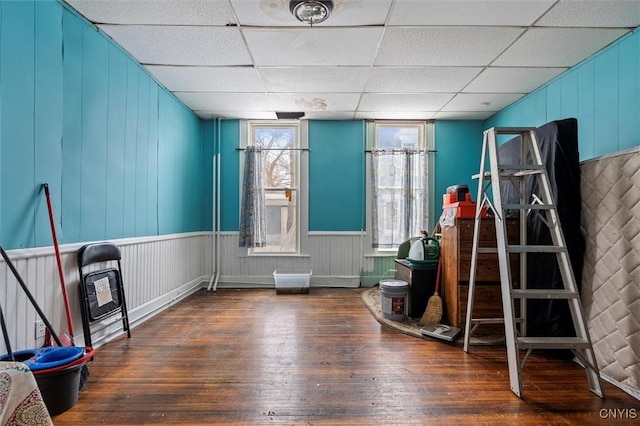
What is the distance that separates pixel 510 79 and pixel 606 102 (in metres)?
0.93

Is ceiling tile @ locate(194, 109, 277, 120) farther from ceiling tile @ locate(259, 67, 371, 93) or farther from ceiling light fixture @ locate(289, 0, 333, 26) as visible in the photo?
ceiling light fixture @ locate(289, 0, 333, 26)

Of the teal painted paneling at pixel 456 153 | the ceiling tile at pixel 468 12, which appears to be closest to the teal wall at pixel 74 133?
the ceiling tile at pixel 468 12

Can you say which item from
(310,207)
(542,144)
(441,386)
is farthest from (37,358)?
(542,144)

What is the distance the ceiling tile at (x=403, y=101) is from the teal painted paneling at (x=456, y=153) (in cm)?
62

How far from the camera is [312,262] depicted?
4582 millimetres

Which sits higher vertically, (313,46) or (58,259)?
(313,46)

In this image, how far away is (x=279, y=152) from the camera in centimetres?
459

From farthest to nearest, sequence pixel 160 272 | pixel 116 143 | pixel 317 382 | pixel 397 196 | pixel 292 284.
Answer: pixel 397 196, pixel 292 284, pixel 160 272, pixel 116 143, pixel 317 382

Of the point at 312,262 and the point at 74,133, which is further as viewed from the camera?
the point at 312,262

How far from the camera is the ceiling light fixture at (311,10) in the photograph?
2037 mm

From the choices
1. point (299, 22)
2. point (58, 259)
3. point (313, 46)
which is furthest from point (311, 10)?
point (58, 259)

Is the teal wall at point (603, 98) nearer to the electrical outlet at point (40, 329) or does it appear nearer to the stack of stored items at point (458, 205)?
the stack of stored items at point (458, 205)

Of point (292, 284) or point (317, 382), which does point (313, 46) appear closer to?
point (317, 382)

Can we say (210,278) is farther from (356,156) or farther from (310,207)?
(356,156)
